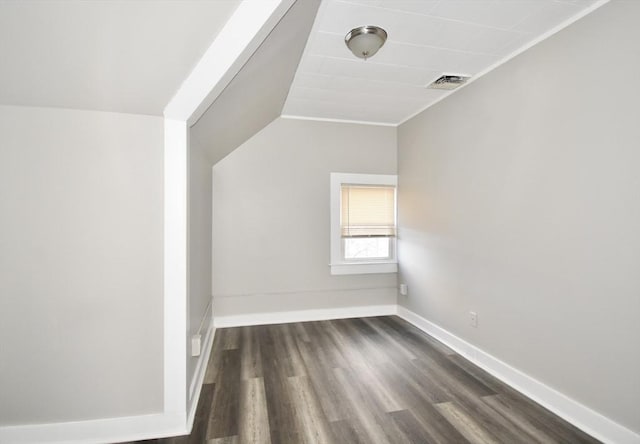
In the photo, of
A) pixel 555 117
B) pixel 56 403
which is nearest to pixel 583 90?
pixel 555 117

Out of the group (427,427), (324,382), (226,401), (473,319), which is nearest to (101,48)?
(226,401)

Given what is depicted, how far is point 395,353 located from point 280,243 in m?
1.73

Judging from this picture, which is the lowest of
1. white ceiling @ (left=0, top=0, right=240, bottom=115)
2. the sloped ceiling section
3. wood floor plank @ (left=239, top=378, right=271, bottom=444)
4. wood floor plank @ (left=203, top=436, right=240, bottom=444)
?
wood floor plank @ (left=203, top=436, right=240, bottom=444)

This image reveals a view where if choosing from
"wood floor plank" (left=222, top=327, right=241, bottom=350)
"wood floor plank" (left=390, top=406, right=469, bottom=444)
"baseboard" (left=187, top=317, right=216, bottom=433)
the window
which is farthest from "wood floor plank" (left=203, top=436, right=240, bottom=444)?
the window

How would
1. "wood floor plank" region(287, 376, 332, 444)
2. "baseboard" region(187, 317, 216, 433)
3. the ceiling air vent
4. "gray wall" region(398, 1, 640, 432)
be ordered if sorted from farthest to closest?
1. the ceiling air vent
2. "baseboard" region(187, 317, 216, 433)
3. "wood floor plank" region(287, 376, 332, 444)
4. "gray wall" region(398, 1, 640, 432)

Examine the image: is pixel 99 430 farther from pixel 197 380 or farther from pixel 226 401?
pixel 226 401

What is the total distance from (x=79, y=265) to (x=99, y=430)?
0.94m

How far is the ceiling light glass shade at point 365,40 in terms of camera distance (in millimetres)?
2000

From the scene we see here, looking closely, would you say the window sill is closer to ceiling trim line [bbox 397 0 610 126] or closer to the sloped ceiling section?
the sloped ceiling section

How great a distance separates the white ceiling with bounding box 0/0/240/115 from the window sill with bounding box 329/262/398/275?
8.92ft

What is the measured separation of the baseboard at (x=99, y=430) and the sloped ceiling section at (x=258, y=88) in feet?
5.73

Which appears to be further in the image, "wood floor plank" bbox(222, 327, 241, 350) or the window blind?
the window blind

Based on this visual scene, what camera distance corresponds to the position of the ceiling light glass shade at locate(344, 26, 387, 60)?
2000 mm

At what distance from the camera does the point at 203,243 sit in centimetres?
276
